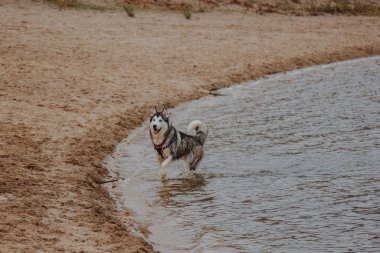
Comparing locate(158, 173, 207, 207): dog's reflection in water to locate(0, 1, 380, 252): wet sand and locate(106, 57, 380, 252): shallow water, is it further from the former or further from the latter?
locate(0, 1, 380, 252): wet sand

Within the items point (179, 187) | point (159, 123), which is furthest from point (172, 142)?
point (179, 187)

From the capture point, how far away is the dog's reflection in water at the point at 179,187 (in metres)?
12.0

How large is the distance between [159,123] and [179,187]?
1.46 metres

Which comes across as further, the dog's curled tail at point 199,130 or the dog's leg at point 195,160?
the dog's curled tail at point 199,130

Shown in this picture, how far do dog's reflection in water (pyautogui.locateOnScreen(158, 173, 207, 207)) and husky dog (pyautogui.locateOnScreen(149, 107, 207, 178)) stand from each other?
37cm

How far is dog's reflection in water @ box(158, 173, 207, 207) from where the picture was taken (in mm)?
11973

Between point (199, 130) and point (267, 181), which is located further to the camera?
point (199, 130)

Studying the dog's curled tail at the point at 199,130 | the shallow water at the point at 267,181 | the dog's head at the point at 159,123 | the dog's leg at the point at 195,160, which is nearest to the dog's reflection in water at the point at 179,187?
the shallow water at the point at 267,181

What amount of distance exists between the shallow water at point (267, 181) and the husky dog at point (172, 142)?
1.00 ft

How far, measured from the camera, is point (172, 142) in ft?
45.9

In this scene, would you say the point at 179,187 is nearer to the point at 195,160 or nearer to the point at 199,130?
the point at 195,160

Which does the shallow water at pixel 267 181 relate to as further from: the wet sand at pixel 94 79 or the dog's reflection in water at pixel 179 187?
the wet sand at pixel 94 79

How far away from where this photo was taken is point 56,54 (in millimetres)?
23266

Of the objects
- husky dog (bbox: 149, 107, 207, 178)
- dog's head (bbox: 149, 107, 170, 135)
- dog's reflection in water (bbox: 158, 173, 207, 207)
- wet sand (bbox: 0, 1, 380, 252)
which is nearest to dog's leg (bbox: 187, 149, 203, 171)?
husky dog (bbox: 149, 107, 207, 178)
